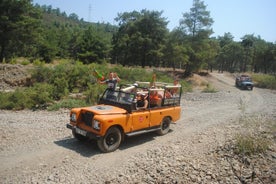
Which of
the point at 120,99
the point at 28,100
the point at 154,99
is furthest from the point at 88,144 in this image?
the point at 28,100

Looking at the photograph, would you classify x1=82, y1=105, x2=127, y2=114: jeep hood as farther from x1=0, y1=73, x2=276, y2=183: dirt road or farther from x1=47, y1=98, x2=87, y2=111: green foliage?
x1=47, y1=98, x2=87, y2=111: green foliage

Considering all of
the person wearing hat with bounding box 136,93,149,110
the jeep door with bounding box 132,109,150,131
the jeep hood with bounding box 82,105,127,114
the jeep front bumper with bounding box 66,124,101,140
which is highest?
the person wearing hat with bounding box 136,93,149,110

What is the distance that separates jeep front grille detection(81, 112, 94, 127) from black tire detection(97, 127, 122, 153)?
2.18 ft

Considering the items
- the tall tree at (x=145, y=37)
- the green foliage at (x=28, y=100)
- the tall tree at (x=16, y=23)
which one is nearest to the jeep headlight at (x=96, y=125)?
the green foliage at (x=28, y=100)

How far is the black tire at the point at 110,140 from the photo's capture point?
7.19 metres

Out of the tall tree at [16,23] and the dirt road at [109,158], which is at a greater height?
the tall tree at [16,23]

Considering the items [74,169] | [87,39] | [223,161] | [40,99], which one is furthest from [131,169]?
[87,39]

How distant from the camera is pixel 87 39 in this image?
41812mm

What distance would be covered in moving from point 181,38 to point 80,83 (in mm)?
23796

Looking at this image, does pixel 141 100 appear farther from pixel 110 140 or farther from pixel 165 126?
pixel 110 140

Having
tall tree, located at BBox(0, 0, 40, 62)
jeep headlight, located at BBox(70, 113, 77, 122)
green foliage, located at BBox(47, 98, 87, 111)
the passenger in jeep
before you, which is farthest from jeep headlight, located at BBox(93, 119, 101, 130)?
tall tree, located at BBox(0, 0, 40, 62)

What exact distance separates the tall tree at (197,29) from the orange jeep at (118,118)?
1122 inches

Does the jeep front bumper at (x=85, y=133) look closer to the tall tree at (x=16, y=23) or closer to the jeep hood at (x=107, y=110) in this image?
the jeep hood at (x=107, y=110)

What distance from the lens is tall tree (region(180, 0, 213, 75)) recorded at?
121ft
